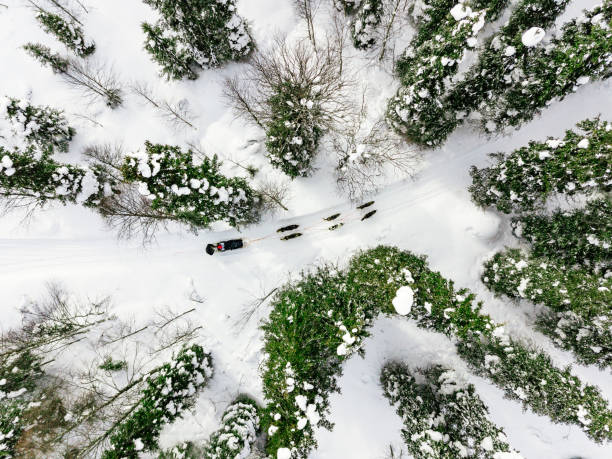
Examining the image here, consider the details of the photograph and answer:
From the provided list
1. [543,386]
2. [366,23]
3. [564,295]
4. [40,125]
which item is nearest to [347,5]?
[366,23]

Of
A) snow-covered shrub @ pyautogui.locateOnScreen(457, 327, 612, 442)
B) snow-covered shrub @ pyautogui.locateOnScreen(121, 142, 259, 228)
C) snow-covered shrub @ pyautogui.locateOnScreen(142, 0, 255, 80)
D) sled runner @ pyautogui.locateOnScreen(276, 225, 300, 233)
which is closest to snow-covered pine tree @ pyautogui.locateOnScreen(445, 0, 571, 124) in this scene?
sled runner @ pyautogui.locateOnScreen(276, 225, 300, 233)

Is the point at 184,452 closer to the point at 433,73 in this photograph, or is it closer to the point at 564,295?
the point at 564,295

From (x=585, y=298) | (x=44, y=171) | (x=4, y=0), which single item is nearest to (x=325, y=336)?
(x=585, y=298)

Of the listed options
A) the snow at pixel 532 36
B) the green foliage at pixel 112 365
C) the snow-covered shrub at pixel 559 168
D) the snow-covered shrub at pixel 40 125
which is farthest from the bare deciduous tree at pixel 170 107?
the snow-covered shrub at pixel 559 168

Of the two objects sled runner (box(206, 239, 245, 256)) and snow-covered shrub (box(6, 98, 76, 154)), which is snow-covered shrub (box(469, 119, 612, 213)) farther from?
snow-covered shrub (box(6, 98, 76, 154))

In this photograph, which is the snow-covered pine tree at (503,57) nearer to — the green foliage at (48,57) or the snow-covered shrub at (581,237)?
the snow-covered shrub at (581,237)
